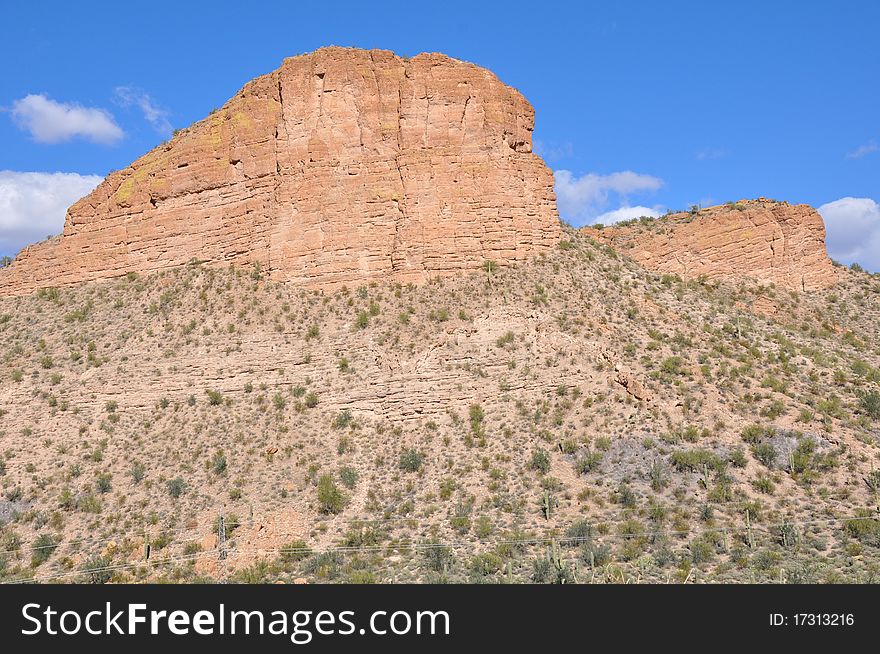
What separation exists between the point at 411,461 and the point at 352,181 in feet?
35.5

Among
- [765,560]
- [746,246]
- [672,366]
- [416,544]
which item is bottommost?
[765,560]

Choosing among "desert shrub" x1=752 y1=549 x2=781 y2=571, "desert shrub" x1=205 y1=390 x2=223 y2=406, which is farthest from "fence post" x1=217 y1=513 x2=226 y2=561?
"desert shrub" x1=752 y1=549 x2=781 y2=571

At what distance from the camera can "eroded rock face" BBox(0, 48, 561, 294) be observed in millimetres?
29672

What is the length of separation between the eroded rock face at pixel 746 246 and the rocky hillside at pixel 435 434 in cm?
736

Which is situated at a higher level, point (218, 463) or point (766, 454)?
point (218, 463)

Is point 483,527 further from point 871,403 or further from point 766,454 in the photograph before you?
point 871,403

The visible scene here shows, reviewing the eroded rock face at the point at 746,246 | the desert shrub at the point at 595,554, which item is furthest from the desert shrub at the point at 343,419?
the eroded rock face at the point at 746,246

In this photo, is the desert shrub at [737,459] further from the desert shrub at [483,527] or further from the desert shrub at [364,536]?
the desert shrub at [364,536]

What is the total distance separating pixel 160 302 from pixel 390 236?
857cm

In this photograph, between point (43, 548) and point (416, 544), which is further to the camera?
point (43, 548)

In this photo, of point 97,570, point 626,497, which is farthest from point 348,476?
point 626,497

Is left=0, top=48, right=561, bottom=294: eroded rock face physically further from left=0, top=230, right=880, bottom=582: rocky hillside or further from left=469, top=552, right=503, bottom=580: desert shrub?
left=469, top=552, right=503, bottom=580: desert shrub

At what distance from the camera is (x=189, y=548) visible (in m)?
22.1

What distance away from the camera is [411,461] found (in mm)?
24281
